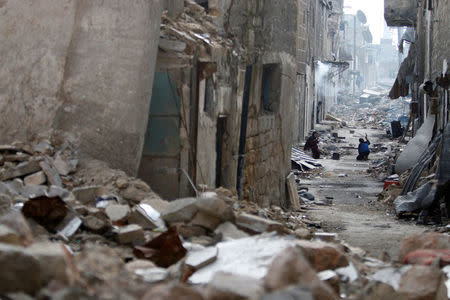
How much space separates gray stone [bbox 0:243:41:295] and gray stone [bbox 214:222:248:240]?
5.87ft

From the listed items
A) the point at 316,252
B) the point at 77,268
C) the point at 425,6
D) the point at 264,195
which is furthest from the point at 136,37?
the point at 425,6

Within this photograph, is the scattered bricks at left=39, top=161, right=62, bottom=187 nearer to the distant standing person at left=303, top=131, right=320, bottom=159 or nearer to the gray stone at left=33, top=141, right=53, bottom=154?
the gray stone at left=33, top=141, right=53, bottom=154

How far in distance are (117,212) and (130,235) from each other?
0.43m

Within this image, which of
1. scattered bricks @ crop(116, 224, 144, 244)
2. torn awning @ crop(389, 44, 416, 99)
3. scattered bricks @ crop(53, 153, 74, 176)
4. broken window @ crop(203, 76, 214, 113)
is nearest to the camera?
scattered bricks @ crop(116, 224, 144, 244)

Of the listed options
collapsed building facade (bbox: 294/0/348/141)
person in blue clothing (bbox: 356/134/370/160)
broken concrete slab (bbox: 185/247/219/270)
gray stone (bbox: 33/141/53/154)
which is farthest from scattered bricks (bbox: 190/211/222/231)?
person in blue clothing (bbox: 356/134/370/160)

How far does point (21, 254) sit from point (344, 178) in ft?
47.4

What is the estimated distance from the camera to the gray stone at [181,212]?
4.39 m

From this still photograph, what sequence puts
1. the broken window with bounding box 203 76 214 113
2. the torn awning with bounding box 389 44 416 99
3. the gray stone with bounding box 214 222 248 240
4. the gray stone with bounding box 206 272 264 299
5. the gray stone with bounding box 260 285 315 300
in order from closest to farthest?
the gray stone with bounding box 260 285 315 300 < the gray stone with bounding box 206 272 264 299 < the gray stone with bounding box 214 222 248 240 < the broken window with bounding box 203 76 214 113 < the torn awning with bounding box 389 44 416 99

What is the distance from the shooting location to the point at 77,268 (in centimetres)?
286

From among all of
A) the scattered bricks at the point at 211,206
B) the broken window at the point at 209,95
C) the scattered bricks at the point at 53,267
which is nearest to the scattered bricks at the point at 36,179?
the scattered bricks at the point at 211,206

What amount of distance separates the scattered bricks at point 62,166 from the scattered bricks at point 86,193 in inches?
16.5

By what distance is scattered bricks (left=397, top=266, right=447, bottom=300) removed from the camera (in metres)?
3.35

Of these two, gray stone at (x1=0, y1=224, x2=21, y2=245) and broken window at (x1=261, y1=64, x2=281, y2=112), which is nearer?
gray stone at (x1=0, y1=224, x2=21, y2=245)

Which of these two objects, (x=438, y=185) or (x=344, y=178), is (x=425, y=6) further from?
(x=438, y=185)
